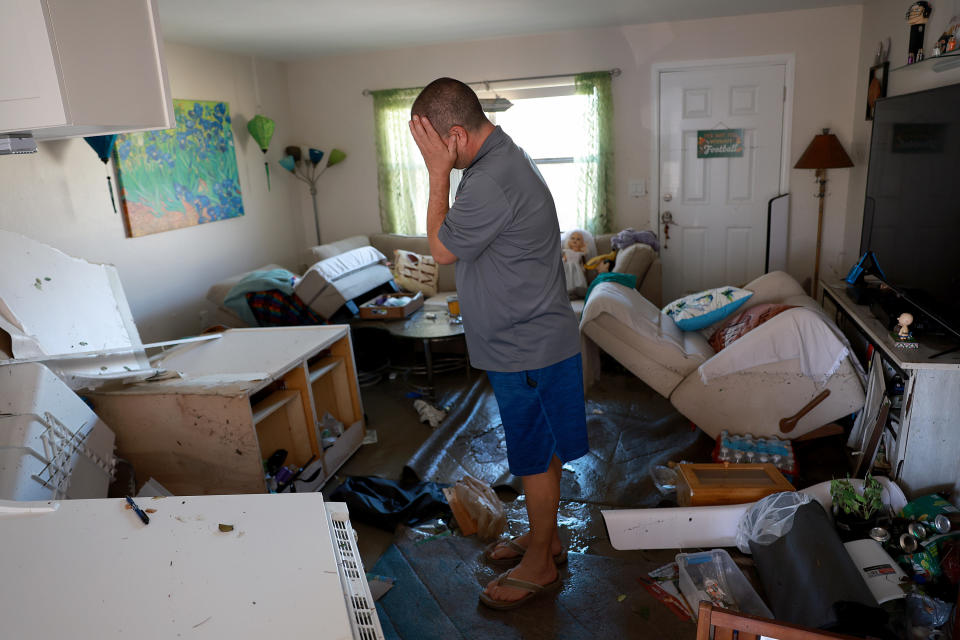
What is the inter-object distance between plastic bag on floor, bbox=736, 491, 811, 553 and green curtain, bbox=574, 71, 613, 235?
326cm

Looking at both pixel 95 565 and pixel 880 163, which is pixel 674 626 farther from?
pixel 880 163

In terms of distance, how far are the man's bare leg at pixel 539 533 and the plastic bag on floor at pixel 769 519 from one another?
639mm

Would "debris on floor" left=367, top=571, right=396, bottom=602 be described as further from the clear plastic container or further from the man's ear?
the man's ear

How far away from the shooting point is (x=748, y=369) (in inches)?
108

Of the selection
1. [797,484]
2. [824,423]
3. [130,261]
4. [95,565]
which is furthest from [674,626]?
[130,261]

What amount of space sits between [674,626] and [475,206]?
1.34m

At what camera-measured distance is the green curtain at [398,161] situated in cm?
538

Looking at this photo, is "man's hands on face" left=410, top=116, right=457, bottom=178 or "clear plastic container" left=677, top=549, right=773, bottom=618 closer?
"man's hands on face" left=410, top=116, right=457, bottom=178

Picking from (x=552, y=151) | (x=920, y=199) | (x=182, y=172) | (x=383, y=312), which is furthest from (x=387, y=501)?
(x=552, y=151)

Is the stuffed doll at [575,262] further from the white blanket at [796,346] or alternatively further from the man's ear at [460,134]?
the man's ear at [460,134]

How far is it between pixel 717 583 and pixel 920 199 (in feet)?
5.50

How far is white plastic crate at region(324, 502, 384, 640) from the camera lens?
3.20 feet

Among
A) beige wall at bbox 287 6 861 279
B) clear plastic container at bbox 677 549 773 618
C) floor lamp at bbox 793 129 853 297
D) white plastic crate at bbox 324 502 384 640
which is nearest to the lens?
white plastic crate at bbox 324 502 384 640

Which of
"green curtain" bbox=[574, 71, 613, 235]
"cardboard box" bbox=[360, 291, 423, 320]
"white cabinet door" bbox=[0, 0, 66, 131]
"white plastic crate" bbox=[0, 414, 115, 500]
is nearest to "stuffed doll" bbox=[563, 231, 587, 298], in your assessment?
"green curtain" bbox=[574, 71, 613, 235]
